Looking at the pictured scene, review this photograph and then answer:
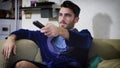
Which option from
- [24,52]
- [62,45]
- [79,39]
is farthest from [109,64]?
[24,52]

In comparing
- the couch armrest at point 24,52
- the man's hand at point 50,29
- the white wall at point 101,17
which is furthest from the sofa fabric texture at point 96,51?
the man's hand at point 50,29

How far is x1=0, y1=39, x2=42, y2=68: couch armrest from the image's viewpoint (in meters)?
1.59

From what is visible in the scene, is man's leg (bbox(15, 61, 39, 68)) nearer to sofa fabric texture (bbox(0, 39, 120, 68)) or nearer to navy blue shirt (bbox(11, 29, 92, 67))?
sofa fabric texture (bbox(0, 39, 120, 68))

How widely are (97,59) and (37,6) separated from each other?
1.25 meters

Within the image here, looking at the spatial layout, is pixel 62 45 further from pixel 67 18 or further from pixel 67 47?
pixel 67 18

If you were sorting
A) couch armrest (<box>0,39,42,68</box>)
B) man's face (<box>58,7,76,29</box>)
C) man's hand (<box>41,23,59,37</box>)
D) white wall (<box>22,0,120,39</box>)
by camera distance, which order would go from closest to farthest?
man's hand (<box>41,23,59,37</box>), couch armrest (<box>0,39,42,68</box>), man's face (<box>58,7,76,29</box>), white wall (<box>22,0,120,39</box>)

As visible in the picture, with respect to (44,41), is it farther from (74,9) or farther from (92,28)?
(92,28)

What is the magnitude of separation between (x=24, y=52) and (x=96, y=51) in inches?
26.0

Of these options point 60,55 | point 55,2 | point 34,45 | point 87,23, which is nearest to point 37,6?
point 55,2

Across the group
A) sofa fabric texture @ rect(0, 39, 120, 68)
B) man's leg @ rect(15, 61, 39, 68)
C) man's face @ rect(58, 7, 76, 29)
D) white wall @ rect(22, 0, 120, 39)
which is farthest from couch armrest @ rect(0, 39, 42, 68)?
white wall @ rect(22, 0, 120, 39)

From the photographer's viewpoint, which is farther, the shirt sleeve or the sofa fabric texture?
the sofa fabric texture

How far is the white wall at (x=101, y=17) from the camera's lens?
2195mm

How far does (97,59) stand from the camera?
1767 millimetres

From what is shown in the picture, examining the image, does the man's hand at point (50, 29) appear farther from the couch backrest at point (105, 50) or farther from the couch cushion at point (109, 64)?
the couch backrest at point (105, 50)
